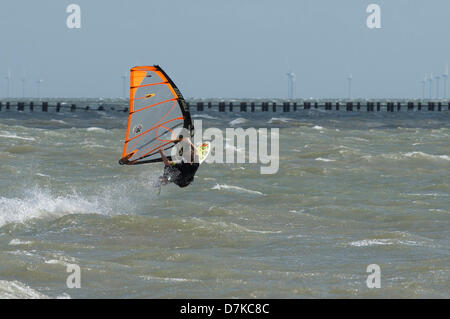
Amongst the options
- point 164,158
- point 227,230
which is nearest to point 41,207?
point 227,230

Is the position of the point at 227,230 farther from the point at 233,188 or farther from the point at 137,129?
the point at 233,188

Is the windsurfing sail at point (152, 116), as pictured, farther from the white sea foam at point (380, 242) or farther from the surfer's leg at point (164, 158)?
the white sea foam at point (380, 242)

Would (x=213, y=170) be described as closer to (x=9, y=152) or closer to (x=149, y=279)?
(x=9, y=152)

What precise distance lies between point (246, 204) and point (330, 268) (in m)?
7.01

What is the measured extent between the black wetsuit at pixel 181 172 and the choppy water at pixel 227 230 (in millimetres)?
1099

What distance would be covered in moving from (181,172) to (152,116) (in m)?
1.10

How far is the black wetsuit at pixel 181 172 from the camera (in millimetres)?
15062

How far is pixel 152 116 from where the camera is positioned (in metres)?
15.2

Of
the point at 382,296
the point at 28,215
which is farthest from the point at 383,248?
the point at 28,215

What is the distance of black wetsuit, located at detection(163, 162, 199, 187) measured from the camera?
593 inches

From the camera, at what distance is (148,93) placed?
14.8 m

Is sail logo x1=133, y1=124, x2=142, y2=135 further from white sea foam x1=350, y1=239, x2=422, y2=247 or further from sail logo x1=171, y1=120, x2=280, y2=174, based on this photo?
sail logo x1=171, y1=120, x2=280, y2=174

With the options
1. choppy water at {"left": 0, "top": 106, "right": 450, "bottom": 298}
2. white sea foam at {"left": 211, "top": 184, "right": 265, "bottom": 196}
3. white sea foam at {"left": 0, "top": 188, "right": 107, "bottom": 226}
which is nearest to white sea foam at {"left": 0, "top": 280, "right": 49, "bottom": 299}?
choppy water at {"left": 0, "top": 106, "right": 450, "bottom": 298}
